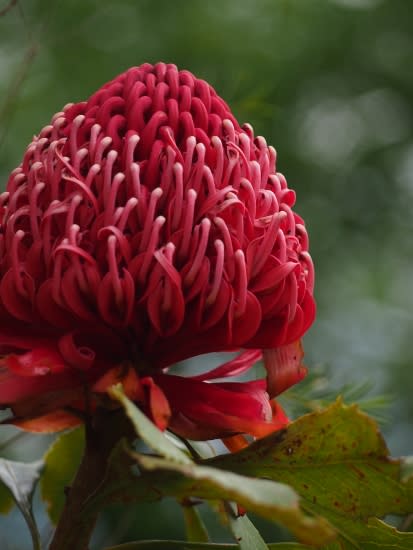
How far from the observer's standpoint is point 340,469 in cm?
143

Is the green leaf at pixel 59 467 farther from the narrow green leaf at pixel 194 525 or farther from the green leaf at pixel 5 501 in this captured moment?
the narrow green leaf at pixel 194 525

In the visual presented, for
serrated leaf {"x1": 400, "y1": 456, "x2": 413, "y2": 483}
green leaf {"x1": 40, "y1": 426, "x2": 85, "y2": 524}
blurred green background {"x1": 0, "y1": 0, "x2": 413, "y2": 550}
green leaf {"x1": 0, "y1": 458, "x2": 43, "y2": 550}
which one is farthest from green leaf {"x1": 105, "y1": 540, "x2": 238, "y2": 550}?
blurred green background {"x1": 0, "y1": 0, "x2": 413, "y2": 550}

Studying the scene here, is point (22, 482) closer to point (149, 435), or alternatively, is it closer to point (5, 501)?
point (5, 501)

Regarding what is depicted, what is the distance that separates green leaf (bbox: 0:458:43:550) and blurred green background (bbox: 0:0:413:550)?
1816 mm

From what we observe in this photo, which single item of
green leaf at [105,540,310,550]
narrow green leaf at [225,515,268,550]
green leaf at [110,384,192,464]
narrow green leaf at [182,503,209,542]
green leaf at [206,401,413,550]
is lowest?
narrow green leaf at [182,503,209,542]

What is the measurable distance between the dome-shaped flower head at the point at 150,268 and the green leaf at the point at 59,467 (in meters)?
0.47

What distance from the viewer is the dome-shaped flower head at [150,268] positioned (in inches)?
55.9

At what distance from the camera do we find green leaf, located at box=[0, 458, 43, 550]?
1707mm

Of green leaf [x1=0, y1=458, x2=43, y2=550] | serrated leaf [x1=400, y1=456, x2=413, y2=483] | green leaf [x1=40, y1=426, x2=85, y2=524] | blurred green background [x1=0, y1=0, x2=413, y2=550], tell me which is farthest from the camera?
blurred green background [x1=0, y1=0, x2=413, y2=550]

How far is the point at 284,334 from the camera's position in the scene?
151 centimetres

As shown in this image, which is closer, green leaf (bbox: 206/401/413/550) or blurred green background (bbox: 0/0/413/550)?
green leaf (bbox: 206/401/413/550)

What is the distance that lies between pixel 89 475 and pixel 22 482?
345 mm

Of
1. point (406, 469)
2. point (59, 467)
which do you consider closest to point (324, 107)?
point (59, 467)

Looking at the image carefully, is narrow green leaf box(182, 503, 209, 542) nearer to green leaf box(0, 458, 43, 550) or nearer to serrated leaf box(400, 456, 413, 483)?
green leaf box(0, 458, 43, 550)
